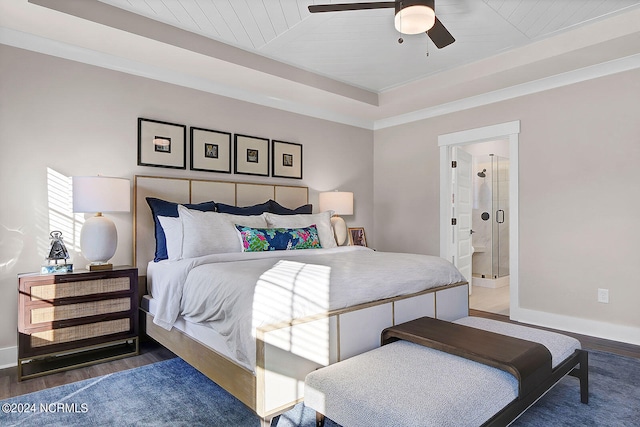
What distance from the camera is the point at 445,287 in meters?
2.96

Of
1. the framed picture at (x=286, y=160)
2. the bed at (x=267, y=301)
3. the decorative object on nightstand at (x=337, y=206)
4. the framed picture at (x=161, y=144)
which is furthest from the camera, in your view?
the decorative object on nightstand at (x=337, y=206)

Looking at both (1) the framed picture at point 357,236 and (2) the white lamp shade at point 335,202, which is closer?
(2) the white lamp shade at point 335,202

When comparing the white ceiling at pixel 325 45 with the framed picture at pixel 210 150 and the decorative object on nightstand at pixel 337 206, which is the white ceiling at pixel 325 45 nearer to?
the framed picture at pixel 210 150

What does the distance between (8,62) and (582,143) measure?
16.1 feet

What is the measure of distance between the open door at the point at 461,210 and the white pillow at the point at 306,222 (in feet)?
6.25

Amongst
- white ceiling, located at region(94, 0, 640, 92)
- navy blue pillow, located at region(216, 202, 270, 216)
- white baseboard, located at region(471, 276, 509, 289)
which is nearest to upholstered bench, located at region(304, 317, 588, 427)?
navy blue pillow, located at region(216, 202, 270, 216)

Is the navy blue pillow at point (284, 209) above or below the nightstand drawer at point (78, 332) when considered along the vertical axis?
above

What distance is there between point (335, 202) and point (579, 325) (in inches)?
109

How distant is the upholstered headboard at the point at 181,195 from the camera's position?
3.42m

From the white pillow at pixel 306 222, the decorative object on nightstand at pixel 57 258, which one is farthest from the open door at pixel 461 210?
the decorative object on nightstand at pixel 57 258

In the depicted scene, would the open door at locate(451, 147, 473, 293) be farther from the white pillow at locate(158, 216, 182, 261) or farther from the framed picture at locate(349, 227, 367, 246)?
the white pillow at locate(158, 216, 182, 261)

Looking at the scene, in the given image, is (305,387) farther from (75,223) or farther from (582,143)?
(582,143)

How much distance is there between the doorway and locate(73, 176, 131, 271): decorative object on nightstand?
11.9 ft

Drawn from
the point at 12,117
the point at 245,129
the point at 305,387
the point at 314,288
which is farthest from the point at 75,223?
the point at 305,387
